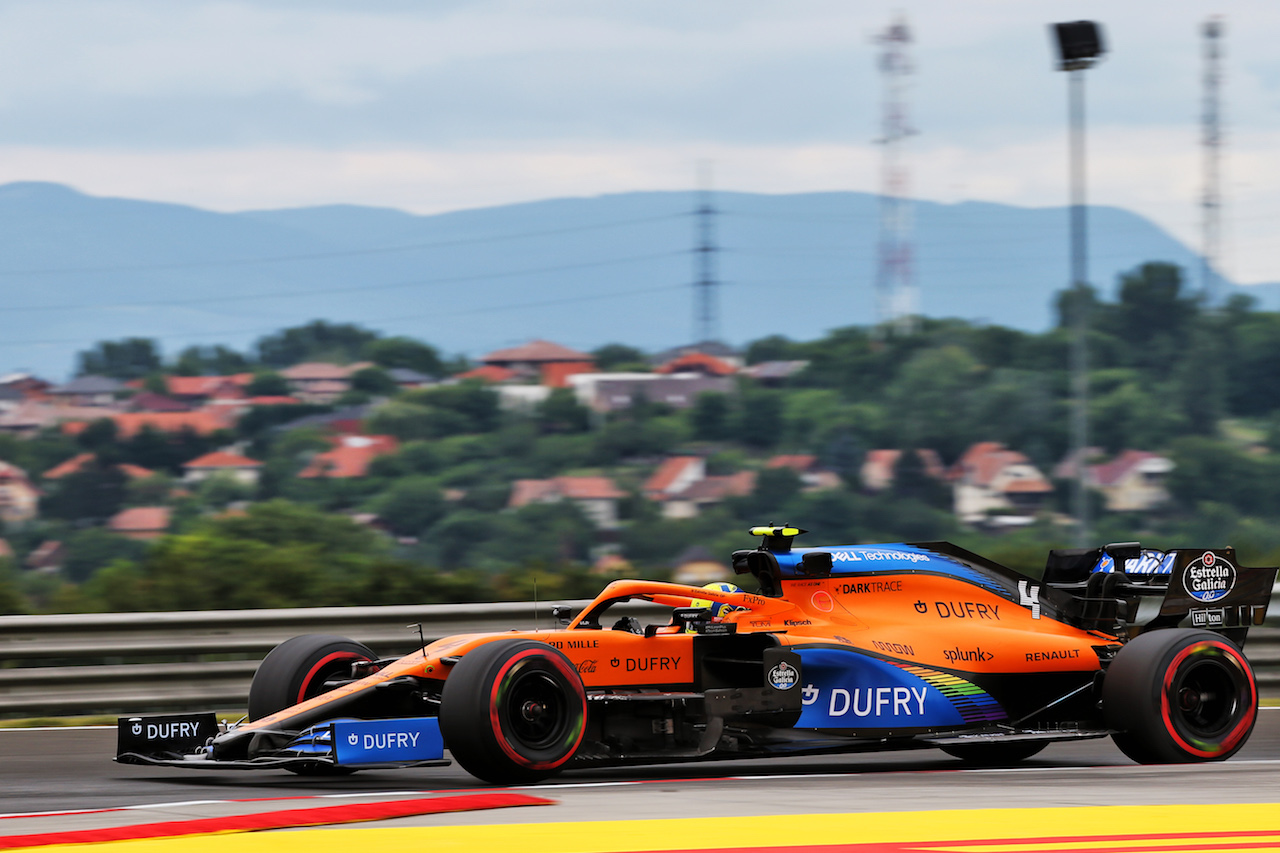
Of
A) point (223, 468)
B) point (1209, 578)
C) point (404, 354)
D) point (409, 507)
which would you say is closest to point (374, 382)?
point (404, 354)

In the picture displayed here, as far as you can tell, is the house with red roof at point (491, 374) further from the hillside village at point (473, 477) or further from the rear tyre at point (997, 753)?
the rear tyre at point (997, 753)

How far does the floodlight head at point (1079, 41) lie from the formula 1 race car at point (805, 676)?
485 inches

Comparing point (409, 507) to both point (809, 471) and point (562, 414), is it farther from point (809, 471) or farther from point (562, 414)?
point (562, 414)

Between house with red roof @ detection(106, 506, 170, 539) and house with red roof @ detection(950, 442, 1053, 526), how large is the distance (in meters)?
29.7

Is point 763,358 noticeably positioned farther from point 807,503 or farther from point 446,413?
point 807,503

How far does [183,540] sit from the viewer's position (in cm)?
2561

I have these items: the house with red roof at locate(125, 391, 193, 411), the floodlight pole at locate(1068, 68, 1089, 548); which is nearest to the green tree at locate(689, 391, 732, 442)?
the house with red roof at locate(125, 391, 193, 411)

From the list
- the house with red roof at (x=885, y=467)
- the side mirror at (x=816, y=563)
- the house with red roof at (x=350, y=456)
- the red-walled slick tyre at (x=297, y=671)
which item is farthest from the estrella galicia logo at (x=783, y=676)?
the house with red roof at (x=885, y=467)

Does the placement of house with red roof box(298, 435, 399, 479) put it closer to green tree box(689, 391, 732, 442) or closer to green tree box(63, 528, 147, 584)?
green tree box(63, 528, 147, 584)

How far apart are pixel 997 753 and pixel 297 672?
3.96 metres

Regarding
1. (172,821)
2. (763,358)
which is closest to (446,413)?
(763,358)

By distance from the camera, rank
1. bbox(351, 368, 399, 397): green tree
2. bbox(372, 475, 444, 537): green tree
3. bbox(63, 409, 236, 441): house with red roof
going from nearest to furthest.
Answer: bbox(372, 475, 444, 537): green tree
bbox(63, 409, 236, 441): house with red roof
bbox(351, 368, 399, 397): green tree

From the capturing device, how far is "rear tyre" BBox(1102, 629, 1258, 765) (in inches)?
382

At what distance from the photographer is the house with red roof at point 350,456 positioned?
2635 inches
